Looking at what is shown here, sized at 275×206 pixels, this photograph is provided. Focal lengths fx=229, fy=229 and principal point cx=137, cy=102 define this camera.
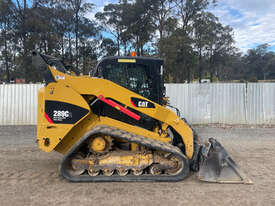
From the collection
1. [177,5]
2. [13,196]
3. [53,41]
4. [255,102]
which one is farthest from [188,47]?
[13,196]

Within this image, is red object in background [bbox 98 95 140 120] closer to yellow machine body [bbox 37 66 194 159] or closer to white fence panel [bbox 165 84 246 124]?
yellow machine body [bbox 37 66 194 159]

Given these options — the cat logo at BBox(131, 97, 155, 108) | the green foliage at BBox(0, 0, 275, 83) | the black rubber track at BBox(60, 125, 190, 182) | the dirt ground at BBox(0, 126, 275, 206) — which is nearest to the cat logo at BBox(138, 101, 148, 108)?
the cat logo at BBox(131, 97, 155, 108)

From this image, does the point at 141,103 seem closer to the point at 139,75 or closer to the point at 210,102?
the point at 139,75

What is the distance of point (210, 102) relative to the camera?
1115cm

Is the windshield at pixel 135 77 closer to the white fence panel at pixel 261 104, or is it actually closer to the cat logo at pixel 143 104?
the cat logo at pixel 143 104

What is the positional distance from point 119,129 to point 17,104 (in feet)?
28.4

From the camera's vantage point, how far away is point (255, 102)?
11.1m

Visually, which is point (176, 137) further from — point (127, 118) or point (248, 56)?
point (248, 56)

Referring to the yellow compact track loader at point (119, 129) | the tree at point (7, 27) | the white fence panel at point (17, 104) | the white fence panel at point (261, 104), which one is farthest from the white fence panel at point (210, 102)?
the tree at point (7, 27)

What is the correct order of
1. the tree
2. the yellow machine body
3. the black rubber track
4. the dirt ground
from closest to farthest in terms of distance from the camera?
the dirt ground → the black rubber track → the yellow machine body → the tree

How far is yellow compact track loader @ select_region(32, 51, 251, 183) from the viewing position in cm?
411

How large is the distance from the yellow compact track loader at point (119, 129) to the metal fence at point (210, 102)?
6.62 metres

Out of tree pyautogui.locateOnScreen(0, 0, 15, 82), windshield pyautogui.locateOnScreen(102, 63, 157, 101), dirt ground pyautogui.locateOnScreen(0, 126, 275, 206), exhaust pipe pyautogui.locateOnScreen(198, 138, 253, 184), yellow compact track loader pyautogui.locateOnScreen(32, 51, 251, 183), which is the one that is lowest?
dirt ground pyautogui.locateOnScreen(0, 126, 275, 206)

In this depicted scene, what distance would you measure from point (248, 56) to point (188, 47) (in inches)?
2193
